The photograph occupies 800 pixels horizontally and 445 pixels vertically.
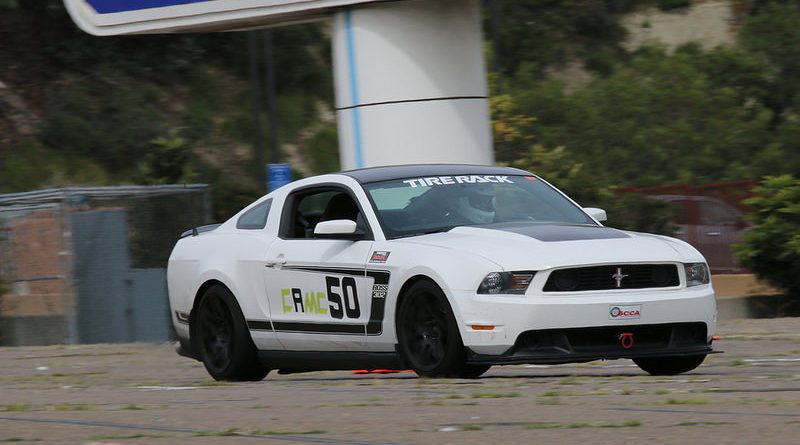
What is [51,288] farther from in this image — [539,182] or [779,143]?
[779,143]

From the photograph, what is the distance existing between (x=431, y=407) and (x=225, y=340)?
402cm

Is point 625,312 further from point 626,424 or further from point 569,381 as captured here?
point 626,424

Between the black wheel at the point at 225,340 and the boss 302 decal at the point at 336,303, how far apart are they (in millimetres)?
195

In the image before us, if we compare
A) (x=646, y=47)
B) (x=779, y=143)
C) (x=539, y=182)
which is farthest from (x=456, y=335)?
(x=646, y=47)

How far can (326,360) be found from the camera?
1025 cm

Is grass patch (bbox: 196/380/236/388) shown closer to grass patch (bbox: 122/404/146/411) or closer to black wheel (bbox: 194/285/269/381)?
black wheel (bbox: 194/285/269/381)

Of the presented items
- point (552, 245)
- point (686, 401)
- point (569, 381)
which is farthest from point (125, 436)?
point (552, 245)

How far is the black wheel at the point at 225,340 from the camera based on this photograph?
1083 centimetres

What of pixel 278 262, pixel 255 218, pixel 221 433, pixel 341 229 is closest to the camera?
pixel 221 433

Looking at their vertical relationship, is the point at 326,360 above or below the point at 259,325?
below

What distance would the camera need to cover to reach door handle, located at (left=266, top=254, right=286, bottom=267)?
34.6 feet

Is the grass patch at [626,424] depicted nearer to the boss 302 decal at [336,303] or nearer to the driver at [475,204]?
the boss 302 decal at [336,303]

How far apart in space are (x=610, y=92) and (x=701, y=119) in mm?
2756

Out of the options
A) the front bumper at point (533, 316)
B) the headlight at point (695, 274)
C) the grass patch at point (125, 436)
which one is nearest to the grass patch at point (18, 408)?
the grass patch at point (125, 436)
